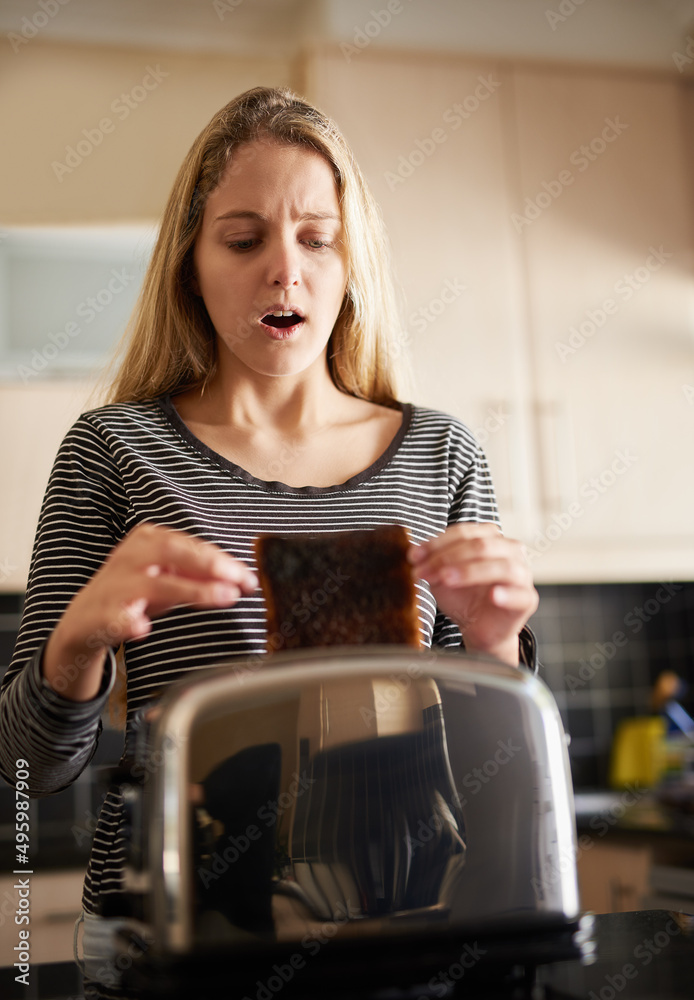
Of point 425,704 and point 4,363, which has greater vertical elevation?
point 4,363

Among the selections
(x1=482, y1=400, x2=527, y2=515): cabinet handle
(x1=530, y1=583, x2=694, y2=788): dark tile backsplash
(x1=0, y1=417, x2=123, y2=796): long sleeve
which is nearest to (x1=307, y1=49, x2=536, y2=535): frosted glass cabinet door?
(x1=482, y1=400, x2=527, y2=515): cabinet handle

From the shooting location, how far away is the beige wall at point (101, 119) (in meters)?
1.97

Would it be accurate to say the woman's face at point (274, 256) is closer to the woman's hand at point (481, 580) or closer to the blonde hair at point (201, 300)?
the blonde hair at point (201, 300)

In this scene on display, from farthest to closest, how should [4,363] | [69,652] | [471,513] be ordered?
[4,363]
[471,513]
[69,652]

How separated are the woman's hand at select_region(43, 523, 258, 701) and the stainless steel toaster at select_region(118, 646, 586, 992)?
0.06 m

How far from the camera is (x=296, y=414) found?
87cm

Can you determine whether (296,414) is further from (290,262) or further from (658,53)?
(658,53)

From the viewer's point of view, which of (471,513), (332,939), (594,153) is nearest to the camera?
(332,939)

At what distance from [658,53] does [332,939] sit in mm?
2263

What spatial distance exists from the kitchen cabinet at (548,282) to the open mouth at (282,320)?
4.03ft

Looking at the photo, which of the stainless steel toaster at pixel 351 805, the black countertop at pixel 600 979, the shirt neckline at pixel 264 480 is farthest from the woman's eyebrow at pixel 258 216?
the black countertop at pixel 600 979

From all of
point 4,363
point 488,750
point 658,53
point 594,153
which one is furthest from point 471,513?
point 658,53

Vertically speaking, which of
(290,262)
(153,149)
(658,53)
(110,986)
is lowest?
(110,986)

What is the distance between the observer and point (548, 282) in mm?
2113
